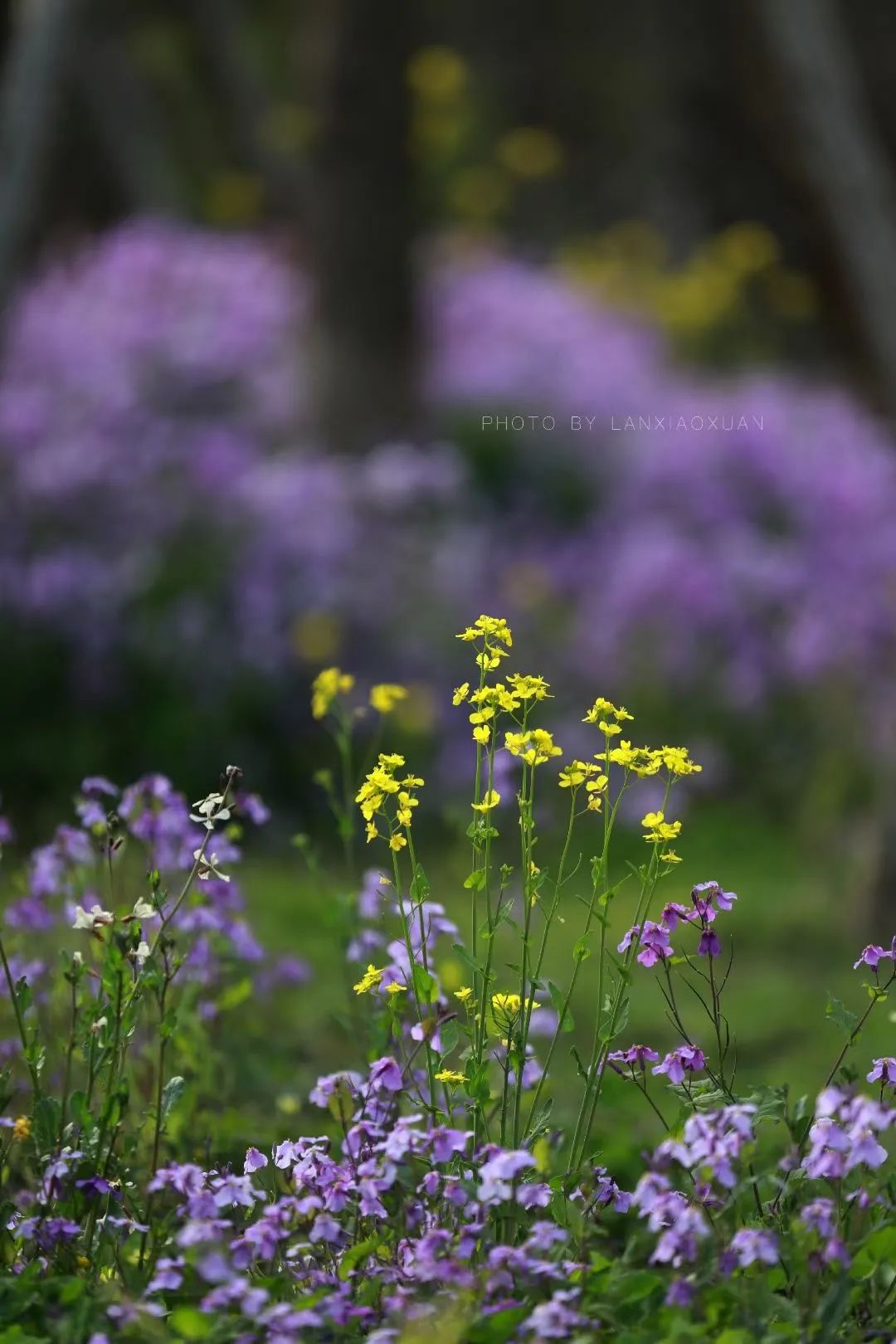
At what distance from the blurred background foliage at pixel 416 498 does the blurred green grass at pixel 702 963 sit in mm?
27

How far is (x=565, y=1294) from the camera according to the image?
61.4 inches

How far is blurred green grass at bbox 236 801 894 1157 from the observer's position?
3.29 meters

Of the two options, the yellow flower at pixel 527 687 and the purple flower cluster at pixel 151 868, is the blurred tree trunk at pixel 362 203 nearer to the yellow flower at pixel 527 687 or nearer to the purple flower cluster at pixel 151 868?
the purple flower cluster at pixel 151 868

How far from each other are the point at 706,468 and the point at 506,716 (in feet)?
9.45

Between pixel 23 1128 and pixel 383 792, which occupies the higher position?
pixel 383 792

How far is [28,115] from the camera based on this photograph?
5969 mm

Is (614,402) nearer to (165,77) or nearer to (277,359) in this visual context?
(277,359)

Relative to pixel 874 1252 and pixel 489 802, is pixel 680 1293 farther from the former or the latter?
pixel 489 802

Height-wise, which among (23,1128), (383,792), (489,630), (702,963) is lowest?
(23,1128)

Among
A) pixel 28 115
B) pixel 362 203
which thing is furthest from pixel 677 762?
pixel 362 203

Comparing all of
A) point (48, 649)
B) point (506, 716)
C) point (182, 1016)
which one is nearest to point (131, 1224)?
point (182, 1016)

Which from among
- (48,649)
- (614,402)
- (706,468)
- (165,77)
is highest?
(165,77)

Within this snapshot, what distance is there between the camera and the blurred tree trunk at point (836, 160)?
645 cm

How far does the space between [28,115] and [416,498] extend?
6.33 feet
